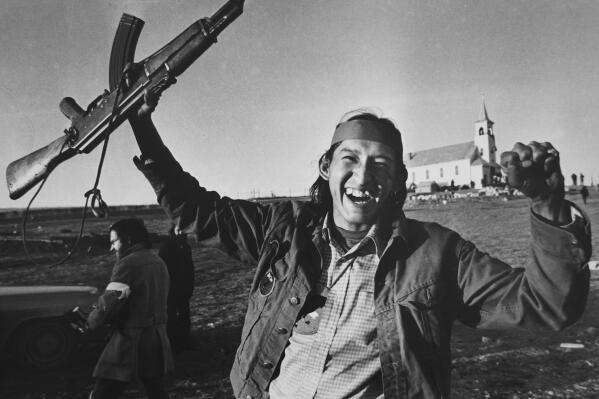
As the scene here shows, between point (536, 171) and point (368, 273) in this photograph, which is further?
point (368, 273)

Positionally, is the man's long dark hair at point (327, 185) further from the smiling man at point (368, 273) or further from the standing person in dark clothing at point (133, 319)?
the standing person in dark clothing at point (133, 319)

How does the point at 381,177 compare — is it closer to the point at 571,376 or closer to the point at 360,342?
the point at 360,342

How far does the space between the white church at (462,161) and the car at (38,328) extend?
63742mm

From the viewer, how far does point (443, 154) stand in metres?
74.4

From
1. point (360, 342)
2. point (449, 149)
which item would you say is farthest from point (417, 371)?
point (449, 149)

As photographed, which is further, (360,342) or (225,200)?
(225,200)

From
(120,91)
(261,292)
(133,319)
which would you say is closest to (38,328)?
(133,319)

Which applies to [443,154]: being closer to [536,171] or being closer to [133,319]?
[133,319]

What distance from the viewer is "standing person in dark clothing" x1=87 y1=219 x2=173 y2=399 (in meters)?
3.01

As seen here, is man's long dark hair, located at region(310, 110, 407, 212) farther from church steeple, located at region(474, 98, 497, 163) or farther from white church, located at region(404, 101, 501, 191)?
church steeple, located at region(474, 98, 497, 163)

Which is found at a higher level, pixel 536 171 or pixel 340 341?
pixel 536 171

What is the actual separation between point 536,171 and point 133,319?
3.03 metres

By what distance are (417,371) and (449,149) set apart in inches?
3090

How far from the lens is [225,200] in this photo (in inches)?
76.1
